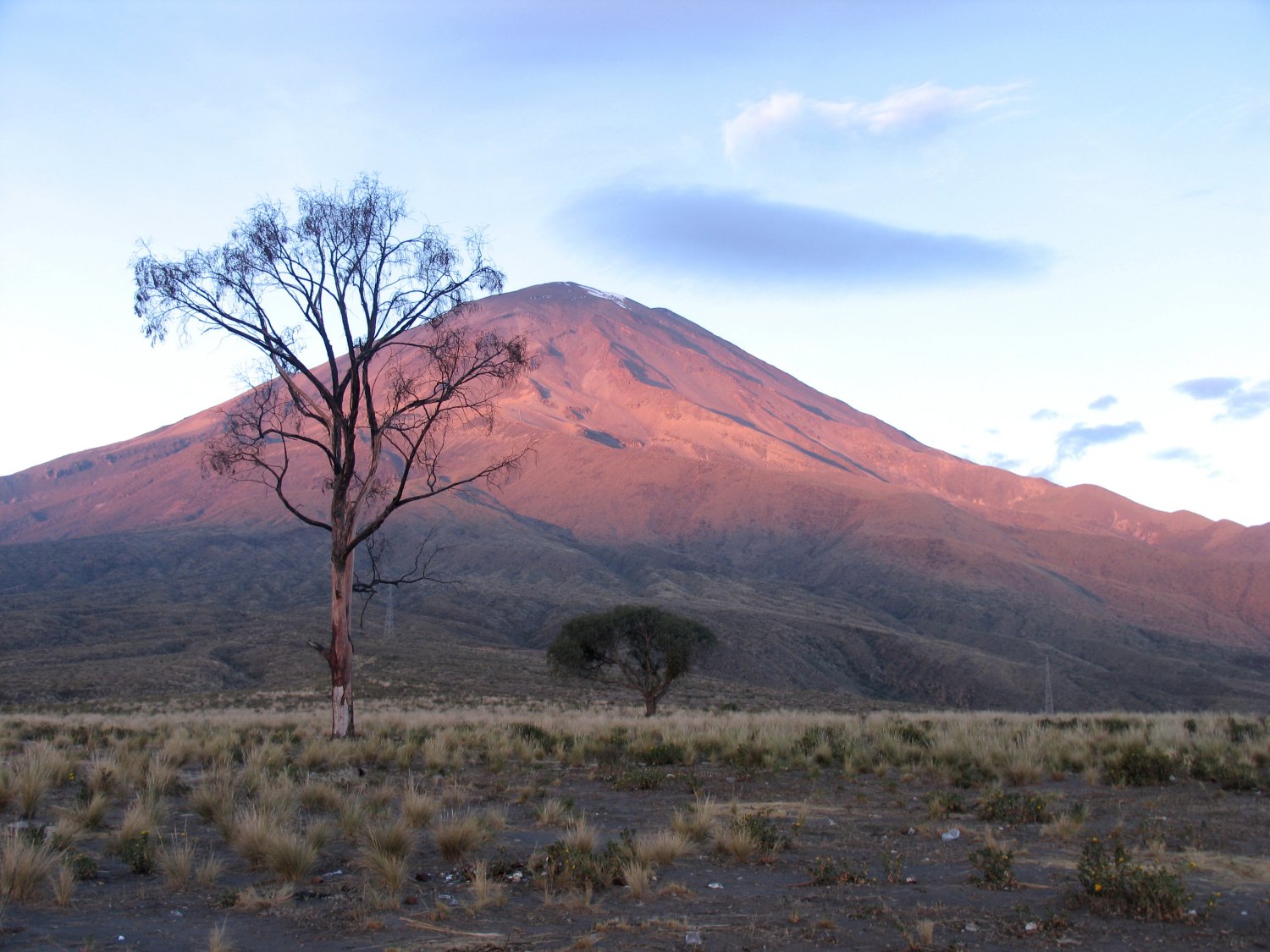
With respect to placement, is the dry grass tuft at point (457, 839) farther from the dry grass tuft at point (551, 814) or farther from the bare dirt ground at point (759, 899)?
the dry grass tuft at point (551, 814)

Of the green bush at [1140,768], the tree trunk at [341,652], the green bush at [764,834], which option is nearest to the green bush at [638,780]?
the green bush at [764,834]

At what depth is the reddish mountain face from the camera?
73.6 meters

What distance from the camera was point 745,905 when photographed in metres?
6.70

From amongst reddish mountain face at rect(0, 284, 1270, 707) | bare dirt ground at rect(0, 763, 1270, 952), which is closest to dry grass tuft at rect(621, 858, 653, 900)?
bare dirt ground at rect(0, 763, 1270, 952)

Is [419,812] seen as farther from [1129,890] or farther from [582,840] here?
[1129,890]

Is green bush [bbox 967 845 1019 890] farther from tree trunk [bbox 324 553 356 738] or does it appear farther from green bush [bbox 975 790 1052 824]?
tree trunk [bbox 324 553 356 738]

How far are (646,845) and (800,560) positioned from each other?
120 m

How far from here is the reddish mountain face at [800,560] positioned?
242 ft

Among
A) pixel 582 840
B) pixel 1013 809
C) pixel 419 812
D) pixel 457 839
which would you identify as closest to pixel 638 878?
pixel 582 840

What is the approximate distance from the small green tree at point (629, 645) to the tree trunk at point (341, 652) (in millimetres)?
22568

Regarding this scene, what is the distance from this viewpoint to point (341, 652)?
16.5m

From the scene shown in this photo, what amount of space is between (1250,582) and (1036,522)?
63366 mm

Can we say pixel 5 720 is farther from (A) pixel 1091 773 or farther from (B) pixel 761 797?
(A) pixel 1091 773

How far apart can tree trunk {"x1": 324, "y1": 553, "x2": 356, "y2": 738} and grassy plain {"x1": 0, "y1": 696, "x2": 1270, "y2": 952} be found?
54.1 inches
